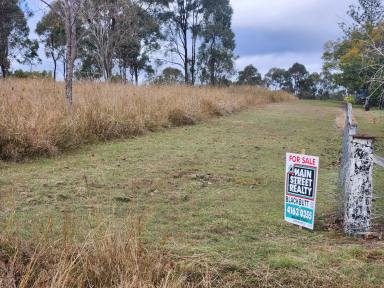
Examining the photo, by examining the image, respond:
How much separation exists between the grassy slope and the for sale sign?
13 centimetres

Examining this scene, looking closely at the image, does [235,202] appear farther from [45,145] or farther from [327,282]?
[45,145]

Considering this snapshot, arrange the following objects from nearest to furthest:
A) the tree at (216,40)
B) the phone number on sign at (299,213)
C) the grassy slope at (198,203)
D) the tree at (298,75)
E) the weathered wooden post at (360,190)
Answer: the grassy slope at (198,203) → the weathered wooden post at (360,190) → the phone number on sign at (299,213) → the tree at (216,40) → the tree at (298,75)

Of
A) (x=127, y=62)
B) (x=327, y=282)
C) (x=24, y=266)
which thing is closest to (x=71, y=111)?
(x=24, y=266)

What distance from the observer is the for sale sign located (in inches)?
166

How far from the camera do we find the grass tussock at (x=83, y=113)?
7.27m

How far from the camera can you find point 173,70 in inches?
1395

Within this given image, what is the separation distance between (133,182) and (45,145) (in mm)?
2408

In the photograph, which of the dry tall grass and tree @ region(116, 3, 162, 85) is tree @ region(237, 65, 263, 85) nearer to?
tree @ region(116, 3, 162, 85)

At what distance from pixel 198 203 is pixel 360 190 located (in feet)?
5.80

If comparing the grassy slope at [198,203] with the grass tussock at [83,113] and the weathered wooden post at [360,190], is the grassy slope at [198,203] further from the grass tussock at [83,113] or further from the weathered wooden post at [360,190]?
the grass tussock at [83,113]

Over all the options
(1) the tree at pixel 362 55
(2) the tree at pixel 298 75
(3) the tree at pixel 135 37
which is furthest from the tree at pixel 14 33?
(2) the tree at pixel 298 75

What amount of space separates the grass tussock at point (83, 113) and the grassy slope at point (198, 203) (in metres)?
0.43

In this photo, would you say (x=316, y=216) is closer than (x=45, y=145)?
Yes

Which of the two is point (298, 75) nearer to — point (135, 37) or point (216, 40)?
point (216, 40)
